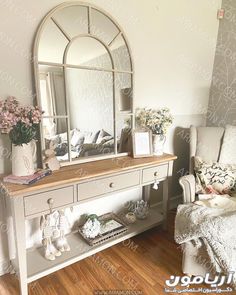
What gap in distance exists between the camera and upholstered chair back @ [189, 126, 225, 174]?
2.16 m

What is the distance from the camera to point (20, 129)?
1311mm

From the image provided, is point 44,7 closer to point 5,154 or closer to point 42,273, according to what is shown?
point 5,154

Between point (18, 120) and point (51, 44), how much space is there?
0.60 metres

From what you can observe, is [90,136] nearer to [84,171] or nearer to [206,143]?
[84,171]

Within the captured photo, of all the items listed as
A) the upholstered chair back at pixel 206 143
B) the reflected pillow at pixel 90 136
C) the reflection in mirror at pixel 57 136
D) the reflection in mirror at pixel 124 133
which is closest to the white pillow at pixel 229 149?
the upholstered chair back at pixel 206 143

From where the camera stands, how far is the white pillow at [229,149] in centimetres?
209

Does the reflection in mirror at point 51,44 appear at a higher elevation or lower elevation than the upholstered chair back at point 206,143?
higher

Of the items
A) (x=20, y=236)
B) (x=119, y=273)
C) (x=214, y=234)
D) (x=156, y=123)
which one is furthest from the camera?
(x=156, y=123)

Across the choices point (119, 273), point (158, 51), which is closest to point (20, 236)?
point (119, 273)

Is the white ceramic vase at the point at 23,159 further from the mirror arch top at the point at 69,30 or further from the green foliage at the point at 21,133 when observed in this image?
the mirror arch top at the point at 69,30

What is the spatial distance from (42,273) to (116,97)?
55.8 inches

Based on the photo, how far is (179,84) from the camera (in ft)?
7.62

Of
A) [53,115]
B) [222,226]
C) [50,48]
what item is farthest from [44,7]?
[222,226]

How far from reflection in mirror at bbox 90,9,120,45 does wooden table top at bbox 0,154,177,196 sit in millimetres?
971
